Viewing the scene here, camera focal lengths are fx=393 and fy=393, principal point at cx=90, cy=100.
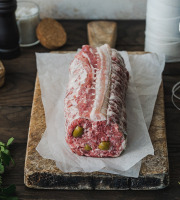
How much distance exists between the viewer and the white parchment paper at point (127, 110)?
1.55 meters

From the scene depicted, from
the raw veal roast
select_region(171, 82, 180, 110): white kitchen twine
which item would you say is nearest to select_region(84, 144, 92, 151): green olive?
the raw veal roast

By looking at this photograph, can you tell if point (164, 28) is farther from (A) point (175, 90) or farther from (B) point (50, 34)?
(B) point (50, 34)

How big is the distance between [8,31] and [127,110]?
2.89 ft

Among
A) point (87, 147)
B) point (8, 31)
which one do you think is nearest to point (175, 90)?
point (87, 147)

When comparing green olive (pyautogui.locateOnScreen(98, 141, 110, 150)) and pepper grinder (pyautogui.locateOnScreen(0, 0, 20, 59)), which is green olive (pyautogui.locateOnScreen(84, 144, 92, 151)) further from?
Result: pepper grinder (pyautogui.locateOnScreen(0, 0, 20, 59))

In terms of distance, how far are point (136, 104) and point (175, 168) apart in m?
0.38

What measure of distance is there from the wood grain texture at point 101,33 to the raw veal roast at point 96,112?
2.04ft

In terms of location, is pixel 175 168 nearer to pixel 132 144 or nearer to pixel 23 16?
pixel 132 144

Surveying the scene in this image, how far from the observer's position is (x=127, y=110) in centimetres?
183

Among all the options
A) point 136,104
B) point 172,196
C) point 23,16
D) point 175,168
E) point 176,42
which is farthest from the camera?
point 23,16

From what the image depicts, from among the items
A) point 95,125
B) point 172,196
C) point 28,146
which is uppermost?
point 95,125

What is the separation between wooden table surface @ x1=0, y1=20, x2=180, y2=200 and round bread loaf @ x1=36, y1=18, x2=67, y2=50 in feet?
0.18

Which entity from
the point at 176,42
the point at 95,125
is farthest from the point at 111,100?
the point at 176,42

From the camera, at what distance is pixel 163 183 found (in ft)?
5.01
